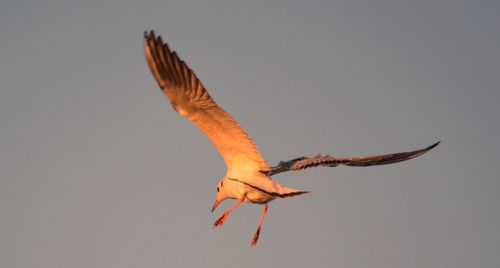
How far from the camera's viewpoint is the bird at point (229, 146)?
18.2 m

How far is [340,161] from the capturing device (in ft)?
64.0

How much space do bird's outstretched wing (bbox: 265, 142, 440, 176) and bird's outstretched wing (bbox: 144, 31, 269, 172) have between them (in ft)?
1.97

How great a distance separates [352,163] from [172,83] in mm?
5017

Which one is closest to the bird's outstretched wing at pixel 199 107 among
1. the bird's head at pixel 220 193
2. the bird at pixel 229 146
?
the bird at pixel 229 146

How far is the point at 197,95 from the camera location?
1864 cm

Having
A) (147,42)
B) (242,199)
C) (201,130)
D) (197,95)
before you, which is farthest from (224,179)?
(147,42)

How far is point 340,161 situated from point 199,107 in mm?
3601

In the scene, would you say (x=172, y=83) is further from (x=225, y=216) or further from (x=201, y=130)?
(x=225, y=216)

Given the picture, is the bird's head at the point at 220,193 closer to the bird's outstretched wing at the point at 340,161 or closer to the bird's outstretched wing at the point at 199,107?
the bird's outstretched wing at the point at 199,107

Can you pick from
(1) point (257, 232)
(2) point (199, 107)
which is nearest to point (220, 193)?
(1) point (257, 232)

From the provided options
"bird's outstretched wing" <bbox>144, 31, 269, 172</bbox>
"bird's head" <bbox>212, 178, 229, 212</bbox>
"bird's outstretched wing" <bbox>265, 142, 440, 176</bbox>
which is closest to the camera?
"bird's outstretched wing" <bbox>144, 31, 269, 172</bbox>

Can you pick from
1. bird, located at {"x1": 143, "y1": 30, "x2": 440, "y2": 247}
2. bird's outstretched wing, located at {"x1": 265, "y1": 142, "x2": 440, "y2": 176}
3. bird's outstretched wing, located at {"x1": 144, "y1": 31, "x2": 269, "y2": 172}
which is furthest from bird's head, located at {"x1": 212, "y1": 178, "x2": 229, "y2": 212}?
bird's outstretched wing, located at {"x1": 265, "y1": 142, "x2": 440, "y2": 176}

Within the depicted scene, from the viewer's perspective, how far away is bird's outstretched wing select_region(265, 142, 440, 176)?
765 inches

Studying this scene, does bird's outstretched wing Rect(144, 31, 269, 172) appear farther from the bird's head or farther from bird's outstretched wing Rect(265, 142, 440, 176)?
the bird's head
